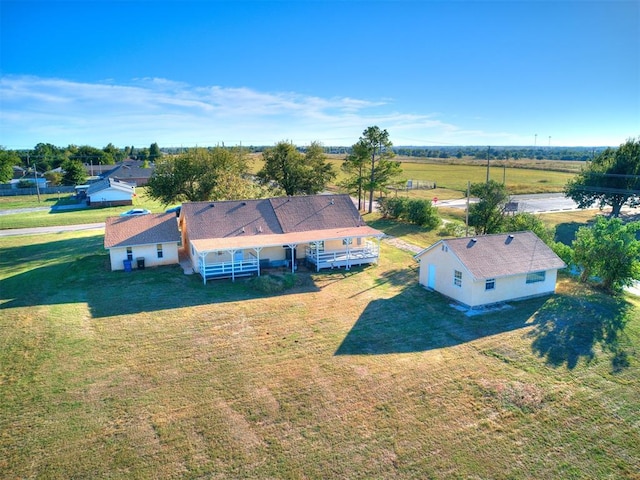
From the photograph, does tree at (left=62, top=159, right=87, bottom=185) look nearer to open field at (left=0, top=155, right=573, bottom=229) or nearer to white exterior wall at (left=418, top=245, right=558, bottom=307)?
open field at (left=0, top=155, right=573, bottom=229)

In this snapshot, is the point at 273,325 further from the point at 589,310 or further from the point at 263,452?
the point at 589,310

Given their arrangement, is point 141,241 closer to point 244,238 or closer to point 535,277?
point 244,238

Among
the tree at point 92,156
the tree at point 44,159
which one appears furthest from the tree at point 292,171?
the tree at point 92,156

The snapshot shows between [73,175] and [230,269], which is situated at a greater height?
[73,175]

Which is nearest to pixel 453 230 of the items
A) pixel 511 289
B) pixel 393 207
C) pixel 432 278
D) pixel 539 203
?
pixel 393 207

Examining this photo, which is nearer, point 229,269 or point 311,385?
point 311,385

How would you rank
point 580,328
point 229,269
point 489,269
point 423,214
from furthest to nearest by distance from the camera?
point 423,214, point 229,269, point 489,269, point 580,328
